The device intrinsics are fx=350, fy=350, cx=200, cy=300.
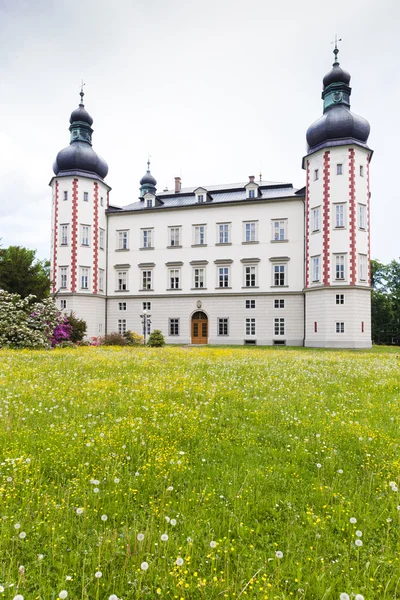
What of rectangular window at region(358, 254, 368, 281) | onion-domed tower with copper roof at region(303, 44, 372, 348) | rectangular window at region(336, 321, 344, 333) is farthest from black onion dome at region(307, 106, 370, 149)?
rectangular window at region(336, 321, 344, 333)

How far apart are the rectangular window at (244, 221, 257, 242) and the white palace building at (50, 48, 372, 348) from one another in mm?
107

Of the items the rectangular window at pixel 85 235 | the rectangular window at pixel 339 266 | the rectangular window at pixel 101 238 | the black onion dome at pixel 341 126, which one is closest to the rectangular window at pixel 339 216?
the rectangular window at pixel 339 266

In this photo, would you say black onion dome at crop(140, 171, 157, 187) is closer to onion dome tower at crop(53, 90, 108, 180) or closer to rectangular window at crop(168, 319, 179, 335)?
onion dome tower at crop(53, 90, 108, 180)

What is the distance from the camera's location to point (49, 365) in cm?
1091

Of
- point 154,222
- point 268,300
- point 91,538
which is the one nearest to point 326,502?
point 91,538

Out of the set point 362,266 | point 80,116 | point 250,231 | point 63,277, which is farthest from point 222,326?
point 80,116

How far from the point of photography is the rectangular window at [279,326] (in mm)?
35625

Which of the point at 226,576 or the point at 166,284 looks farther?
the point at 166,284

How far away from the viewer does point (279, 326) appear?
3575 cm

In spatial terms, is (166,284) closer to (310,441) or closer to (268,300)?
(268,300)

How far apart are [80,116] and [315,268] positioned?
103 feet

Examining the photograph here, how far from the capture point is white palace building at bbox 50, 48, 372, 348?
32.0m

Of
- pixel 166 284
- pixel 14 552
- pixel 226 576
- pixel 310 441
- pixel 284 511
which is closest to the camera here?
pixel 226 576

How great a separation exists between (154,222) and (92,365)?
1236 inches
